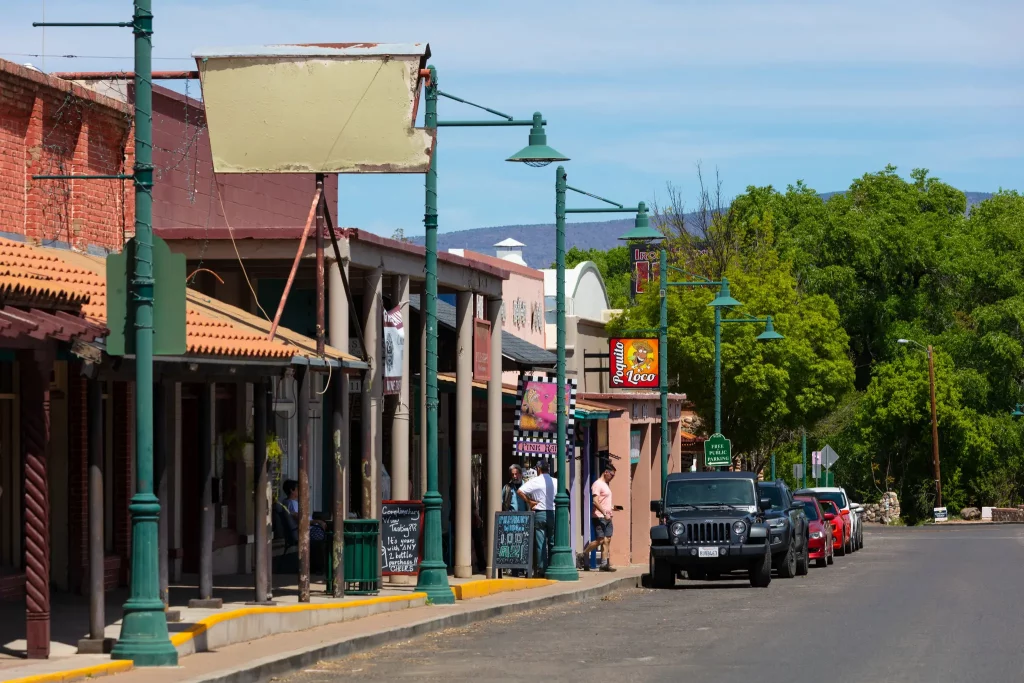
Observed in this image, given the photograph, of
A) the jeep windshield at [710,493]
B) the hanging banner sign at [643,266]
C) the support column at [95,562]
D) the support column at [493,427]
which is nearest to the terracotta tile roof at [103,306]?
the support column at [95,562]

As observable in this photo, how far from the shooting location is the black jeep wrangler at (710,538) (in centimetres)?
2919

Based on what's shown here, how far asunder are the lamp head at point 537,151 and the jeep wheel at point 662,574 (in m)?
7.93

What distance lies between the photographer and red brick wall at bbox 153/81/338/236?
23.7 m

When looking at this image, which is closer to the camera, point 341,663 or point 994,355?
point 341,663

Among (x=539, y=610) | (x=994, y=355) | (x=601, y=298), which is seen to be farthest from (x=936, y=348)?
(x=539, y=610)

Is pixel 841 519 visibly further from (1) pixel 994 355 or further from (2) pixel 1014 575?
(1) pixel 994 355

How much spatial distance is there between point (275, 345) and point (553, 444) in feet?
44.4

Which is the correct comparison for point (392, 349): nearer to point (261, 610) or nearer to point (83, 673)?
point (261, 610)

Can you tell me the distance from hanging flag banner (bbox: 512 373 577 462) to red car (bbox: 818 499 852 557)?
13.7 metres

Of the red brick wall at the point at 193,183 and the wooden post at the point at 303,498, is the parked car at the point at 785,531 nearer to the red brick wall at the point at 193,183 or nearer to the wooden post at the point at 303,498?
the red brick wall at the point at 193,183

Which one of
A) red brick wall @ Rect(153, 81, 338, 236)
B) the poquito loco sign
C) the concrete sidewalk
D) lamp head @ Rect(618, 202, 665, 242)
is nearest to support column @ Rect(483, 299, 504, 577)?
the concrete sidewalk

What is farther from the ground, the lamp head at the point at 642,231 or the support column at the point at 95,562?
the lamp head at the point at 642,231

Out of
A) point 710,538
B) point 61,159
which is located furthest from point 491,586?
point 61,159

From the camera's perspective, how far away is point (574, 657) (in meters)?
16.6
